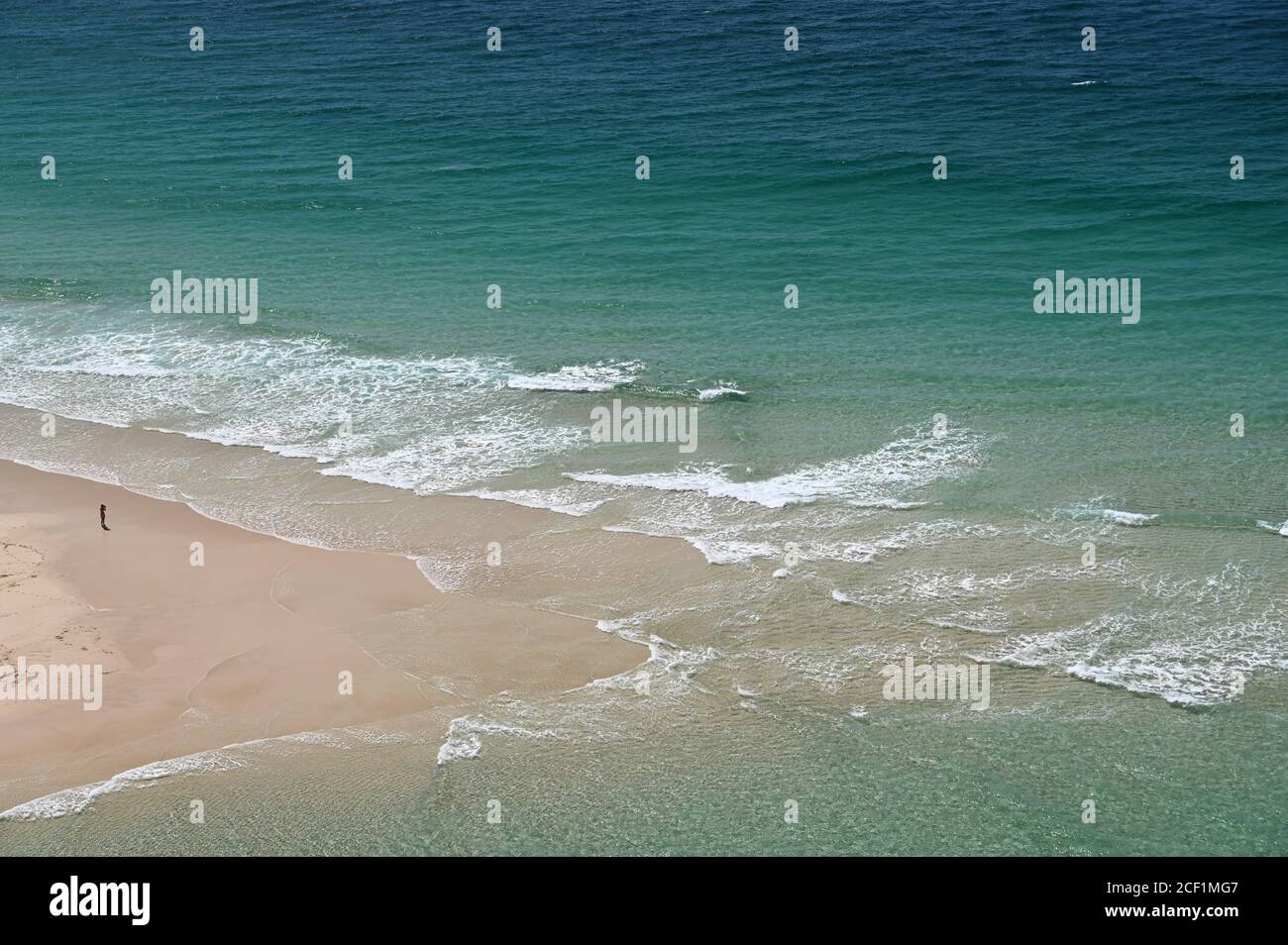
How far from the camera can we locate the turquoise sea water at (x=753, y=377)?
1616 cm

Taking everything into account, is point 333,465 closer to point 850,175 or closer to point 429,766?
point 429,766

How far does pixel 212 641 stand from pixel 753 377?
1248 centimetres

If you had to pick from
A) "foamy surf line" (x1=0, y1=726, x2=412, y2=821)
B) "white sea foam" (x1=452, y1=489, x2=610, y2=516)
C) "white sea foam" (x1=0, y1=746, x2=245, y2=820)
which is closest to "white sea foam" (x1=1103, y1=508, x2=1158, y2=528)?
Answer: "white sea foam" (x1=452, y1=489, x2=610, y2=516)

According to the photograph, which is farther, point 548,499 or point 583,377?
point 583,377

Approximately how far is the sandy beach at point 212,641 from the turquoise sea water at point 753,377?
26.0 inches

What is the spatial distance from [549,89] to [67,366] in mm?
22423

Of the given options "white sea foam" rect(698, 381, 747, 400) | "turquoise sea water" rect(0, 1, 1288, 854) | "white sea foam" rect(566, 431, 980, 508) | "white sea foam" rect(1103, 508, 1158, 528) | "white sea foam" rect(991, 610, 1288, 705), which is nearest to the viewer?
"turquoise sea water" rect(0, 1, 1288, 854)

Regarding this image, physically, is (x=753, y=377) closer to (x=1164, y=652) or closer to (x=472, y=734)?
(x=1164, y=652)

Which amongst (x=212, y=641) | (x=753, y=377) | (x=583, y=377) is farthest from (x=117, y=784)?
(x=753, y=377)

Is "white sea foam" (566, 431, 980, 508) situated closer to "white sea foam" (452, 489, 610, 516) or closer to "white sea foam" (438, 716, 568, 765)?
"white sea foam" (452, 489, 610, 516)

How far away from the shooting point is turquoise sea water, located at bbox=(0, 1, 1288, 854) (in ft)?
53.0

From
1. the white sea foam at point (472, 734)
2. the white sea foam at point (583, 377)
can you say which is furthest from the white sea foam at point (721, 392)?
the white sea foam at point (472, 734)

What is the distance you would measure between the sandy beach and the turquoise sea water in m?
0.66

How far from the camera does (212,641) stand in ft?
61.7
